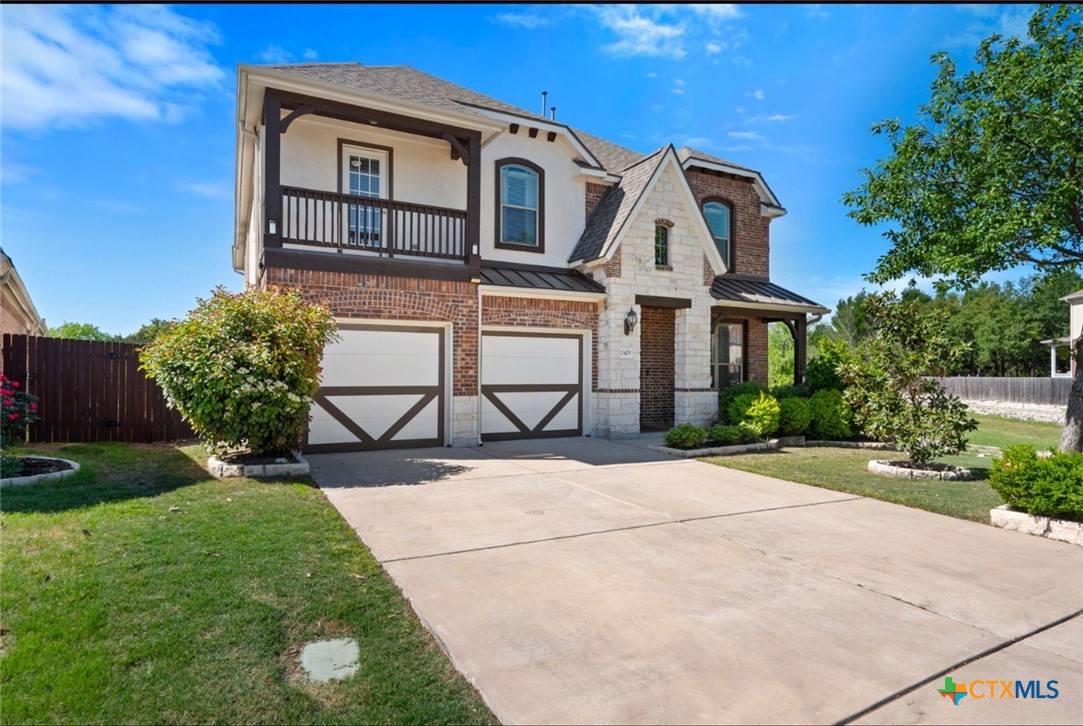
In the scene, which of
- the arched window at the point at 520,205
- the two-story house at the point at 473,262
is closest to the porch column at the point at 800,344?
the two-story house at the point at 473,262

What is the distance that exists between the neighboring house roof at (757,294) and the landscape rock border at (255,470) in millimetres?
10167

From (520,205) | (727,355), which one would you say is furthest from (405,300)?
(727,355)

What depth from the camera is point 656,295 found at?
42.1ft

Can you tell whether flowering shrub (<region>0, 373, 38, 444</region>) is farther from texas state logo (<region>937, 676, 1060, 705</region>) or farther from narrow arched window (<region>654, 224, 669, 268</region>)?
narrow arched window (<region>654, 224, 669, 268</region>)

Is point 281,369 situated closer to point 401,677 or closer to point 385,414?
point 385,414

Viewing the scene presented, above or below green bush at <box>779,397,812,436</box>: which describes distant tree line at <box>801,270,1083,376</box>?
above

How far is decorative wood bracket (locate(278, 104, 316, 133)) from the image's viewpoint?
938 cm

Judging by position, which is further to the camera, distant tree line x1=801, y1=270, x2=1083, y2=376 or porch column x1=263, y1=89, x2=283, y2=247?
distant tree line x1=801, y1=270, x2=1083, y2=376

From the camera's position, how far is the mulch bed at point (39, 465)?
6855mm

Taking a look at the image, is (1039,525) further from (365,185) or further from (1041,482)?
(365,185)

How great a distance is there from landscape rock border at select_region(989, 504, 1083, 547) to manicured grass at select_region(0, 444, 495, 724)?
20.3ft

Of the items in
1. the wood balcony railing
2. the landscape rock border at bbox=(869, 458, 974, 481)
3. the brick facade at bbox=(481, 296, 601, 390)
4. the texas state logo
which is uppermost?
the wood balcony railing

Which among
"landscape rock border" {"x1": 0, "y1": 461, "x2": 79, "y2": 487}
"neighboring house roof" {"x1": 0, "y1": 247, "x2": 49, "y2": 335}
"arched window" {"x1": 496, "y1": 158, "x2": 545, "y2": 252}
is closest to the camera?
"landscape rock border" {"x1": 0, "y1": 461, "x2": 79, "y2": 487}

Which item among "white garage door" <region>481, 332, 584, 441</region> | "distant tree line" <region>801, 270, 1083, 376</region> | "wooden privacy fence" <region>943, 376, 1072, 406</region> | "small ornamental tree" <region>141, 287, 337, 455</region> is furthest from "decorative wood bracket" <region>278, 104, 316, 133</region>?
"distant tree line" <region>801, 270, 1083, 376</region>
